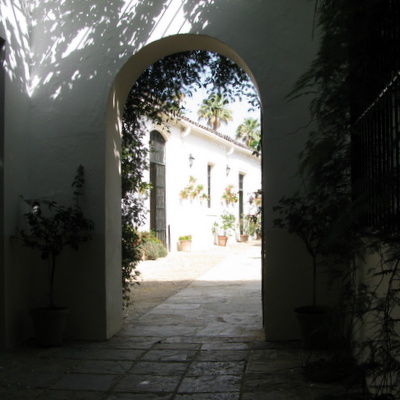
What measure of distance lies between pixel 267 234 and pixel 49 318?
2168 millimetres

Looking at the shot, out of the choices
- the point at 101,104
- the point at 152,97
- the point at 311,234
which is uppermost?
the point at 152,97

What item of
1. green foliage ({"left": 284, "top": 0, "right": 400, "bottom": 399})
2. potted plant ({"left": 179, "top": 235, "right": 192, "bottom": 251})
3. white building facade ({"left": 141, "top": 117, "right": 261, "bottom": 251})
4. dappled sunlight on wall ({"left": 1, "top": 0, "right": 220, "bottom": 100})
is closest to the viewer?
green foliage ({"left": 284, "top": 0, "right": 400, "bottom": 399})

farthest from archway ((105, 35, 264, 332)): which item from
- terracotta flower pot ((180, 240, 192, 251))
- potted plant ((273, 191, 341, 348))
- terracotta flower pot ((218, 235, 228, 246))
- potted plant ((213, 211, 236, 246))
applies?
terracotta flower pot ((218, 235, 228, 246))

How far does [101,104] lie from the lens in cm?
513

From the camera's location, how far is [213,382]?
377 cm

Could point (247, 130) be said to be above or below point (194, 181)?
above

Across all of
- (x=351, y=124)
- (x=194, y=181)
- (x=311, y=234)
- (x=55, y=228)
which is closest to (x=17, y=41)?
(x=55, y=228)

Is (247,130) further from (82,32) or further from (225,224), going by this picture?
(82,32)

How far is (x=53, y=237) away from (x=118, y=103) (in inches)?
63.2

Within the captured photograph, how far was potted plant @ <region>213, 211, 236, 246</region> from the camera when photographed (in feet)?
61.5

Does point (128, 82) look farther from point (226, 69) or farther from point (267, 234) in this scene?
point (267, 234)

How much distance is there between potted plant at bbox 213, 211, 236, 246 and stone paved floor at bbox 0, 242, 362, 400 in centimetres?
1249

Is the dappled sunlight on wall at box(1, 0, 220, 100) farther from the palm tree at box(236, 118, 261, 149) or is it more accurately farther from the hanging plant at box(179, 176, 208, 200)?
the palm tree at box(236, 118, 261, 149)

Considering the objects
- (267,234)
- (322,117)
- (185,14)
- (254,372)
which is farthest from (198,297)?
(322,117)
